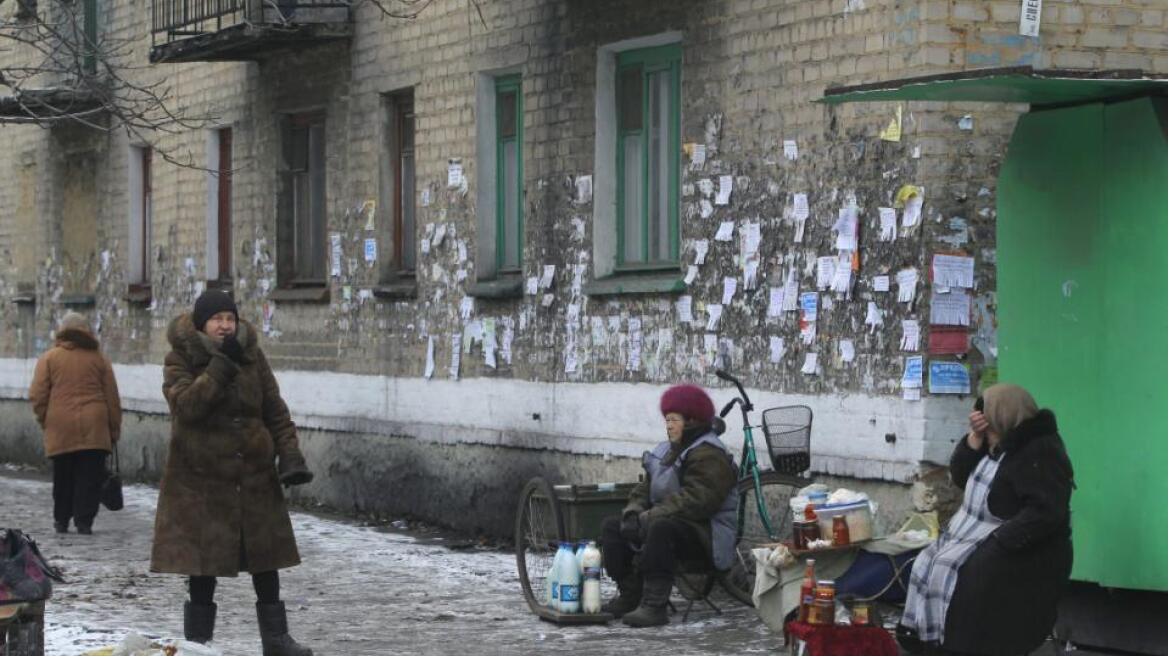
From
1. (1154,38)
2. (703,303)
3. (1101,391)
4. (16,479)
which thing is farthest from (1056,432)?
(16,479)

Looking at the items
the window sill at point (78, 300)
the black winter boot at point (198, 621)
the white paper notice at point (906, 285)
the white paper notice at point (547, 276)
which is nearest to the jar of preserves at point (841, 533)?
the white paper notice at point (906, 285)

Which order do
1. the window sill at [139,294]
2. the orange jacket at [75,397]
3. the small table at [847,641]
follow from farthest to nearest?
the window sill at [139,294]
the orange jacket at [75,397]
the small table at [847,641]

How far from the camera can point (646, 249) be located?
13.9 m

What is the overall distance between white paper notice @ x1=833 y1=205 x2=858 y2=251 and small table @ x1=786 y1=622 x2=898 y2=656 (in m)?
3.33

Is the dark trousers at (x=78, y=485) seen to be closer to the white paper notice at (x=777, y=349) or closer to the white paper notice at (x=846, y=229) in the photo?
the white paper notice at (x=777, y=349)

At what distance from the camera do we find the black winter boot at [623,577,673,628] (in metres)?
10.6

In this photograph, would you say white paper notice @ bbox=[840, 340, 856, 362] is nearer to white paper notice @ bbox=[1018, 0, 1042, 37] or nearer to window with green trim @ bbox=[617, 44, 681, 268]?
white paper notice @ bbox=[1018, 0, 1042, 37]

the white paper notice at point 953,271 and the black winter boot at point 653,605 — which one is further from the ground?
the white paper notice at point 953,271

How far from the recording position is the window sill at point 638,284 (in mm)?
13133

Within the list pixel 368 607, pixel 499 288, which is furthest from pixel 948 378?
pixel 499 288

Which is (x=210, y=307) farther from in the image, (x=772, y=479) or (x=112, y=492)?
(x=112, y=492)

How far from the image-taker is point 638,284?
13.5 m

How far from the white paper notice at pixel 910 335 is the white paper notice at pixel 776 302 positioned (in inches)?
44.5

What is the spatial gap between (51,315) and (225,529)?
14.5m
